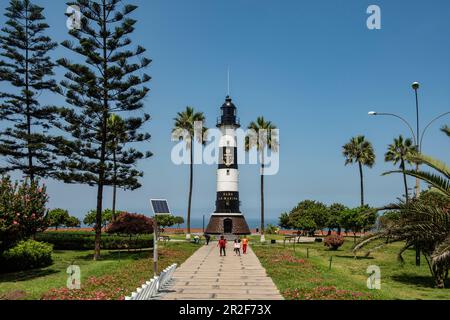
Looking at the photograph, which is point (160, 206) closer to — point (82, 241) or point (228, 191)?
point (82, 241)

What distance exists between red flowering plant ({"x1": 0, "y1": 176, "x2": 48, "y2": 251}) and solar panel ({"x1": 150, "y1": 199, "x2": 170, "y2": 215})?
8.74 meters

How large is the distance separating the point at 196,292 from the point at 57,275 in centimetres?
923

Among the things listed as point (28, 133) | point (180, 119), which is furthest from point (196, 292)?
point (180, 119)

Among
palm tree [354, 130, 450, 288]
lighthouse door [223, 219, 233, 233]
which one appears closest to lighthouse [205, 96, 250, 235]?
lighthouse door [223, 219, 233, 233]

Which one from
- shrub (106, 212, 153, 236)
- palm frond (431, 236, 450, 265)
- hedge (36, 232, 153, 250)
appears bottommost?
hedge (36, 232, 153, 250)

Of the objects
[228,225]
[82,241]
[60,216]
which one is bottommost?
[82,241]

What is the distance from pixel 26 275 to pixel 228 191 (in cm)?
3107

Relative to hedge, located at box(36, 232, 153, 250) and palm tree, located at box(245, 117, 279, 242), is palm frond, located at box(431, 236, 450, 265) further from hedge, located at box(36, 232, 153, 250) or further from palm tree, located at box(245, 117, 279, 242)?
palm tree, located at box(245, 117, 279, 242)

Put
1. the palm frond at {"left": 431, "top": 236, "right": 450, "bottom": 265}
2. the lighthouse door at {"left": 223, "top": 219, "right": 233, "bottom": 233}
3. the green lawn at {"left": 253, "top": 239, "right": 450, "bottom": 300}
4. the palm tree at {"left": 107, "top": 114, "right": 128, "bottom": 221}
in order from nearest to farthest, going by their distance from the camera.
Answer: the green lawn at {"left": 253, "top": 239, "right": 450, "bottom": 300}, the palm frond at {"left": 431, "top": 236, "right": 450, "bottom": 265}, the palm tree at {"left": 107, "top": 114, "right": 128, "bottom": 221}, the lighthouse door at {"left": 223, "top": 219, "right": 233, "bottom": 233}

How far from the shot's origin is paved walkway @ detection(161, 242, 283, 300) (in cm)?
1510

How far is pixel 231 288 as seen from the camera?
16797 millimetres

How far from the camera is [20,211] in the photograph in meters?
22.1

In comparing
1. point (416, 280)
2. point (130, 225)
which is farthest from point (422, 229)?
point (130, 225)

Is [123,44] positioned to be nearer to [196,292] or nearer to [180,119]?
[196,292]
